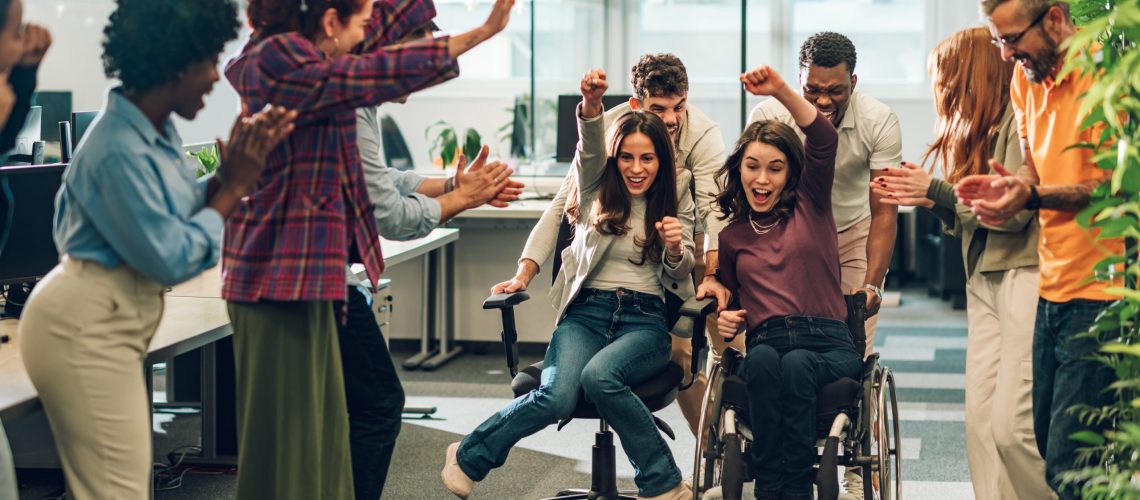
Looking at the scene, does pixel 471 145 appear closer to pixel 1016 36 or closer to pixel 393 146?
pixel 393 146

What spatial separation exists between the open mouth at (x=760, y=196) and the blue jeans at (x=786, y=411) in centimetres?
36

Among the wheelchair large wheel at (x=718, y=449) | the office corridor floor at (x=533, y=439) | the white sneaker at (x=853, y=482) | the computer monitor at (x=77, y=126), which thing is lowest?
the office corridor floor at (x=533, y=439)

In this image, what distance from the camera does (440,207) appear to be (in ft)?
7.71

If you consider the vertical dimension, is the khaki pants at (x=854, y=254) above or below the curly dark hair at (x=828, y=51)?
below

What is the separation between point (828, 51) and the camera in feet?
10.3

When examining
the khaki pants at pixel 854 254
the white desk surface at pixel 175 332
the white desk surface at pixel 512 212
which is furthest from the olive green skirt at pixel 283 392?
the white desk surface at pixel 512 212

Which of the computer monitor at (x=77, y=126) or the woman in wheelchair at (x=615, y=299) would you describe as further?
the computer monitor at (x=77, y=126)

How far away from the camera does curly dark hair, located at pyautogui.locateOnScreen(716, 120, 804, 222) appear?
293 centimetres

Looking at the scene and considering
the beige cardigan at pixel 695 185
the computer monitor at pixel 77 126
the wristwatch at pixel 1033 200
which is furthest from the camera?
the computer monitor at pixel 77 126

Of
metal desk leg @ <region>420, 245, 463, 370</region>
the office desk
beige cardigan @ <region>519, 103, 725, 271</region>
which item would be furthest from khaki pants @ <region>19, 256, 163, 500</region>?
metal desk leg @ <region>420, 245, 463, 370</region>

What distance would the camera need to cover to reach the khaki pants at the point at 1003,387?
255cm

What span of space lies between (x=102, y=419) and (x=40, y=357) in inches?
5.2

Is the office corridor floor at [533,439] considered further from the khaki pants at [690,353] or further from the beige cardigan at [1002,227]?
the beige cardigan at [1002,227]

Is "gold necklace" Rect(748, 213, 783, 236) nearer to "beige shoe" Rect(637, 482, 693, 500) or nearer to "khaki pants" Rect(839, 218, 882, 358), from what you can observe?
"khaki pants" Rect(839, 218, 882, 358)
